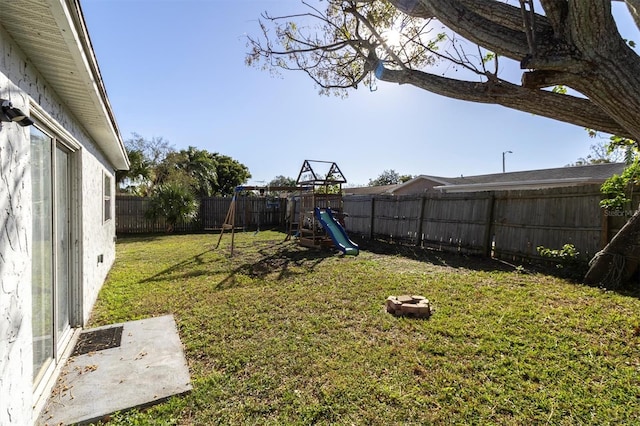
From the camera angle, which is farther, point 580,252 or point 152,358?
point 580,252

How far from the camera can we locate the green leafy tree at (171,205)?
13.3 m

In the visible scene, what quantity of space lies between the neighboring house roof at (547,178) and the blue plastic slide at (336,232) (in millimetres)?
8720

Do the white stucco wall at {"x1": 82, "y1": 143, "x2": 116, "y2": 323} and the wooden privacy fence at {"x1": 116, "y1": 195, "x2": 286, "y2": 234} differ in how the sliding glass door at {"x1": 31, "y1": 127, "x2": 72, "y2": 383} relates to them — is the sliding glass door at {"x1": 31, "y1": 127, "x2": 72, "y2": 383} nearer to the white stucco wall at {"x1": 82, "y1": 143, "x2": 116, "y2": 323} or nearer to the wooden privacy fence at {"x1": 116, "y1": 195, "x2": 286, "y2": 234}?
the white stucco wall at {"x1": 82, "y1": 143, "x2": 116, "y2": 323}

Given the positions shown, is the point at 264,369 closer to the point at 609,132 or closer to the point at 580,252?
the point at 609,132

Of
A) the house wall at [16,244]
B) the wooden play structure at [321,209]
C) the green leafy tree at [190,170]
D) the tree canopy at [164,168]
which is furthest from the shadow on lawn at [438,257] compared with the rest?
the green leafy tree at [190,170]

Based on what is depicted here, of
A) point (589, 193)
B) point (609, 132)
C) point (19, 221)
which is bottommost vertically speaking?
point (19, 221)

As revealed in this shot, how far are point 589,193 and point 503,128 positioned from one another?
11.1m

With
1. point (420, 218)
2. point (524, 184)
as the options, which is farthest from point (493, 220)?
point (524, 184)

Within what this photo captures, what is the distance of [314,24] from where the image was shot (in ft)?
19.2

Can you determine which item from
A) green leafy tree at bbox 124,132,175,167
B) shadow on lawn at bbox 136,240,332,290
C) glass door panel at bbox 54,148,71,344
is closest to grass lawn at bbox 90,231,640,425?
shadow on lawn at bbox 136,240,332,290

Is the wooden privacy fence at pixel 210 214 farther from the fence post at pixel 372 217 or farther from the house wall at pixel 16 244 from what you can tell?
the house wall at pixel 16 244

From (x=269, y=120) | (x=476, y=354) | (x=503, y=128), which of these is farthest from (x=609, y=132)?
(x=503, y=128)

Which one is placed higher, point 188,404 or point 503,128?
point 503,128

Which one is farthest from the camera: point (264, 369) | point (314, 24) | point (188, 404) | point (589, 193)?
point (314, 24)
